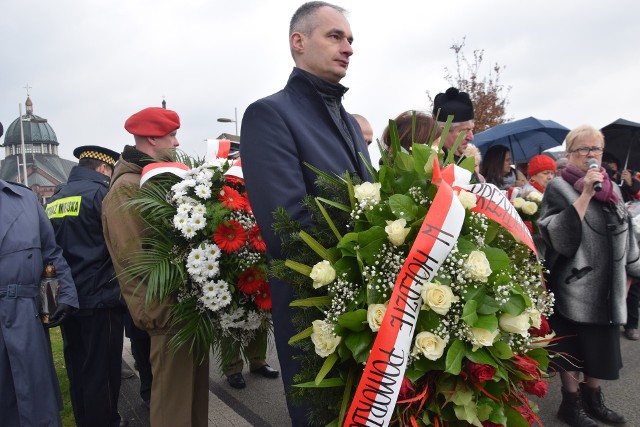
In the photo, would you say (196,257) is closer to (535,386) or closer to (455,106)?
(535,386)

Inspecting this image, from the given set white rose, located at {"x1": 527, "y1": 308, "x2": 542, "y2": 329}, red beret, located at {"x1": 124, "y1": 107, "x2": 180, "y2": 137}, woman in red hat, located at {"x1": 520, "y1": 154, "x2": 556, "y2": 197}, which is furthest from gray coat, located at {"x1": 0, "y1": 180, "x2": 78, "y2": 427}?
woman in red hat, located at {"x1": 520, "y1": 154, "x2": 556, "y2": 197}

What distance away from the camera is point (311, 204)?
1.84 metres

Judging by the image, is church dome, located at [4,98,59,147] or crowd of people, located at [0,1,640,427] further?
church dome, located at [4,98,59,147]

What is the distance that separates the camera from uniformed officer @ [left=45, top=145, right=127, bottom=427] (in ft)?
12.3

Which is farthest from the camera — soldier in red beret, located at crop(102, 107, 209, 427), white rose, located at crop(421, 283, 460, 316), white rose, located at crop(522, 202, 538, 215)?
white rose, located at crop(522, 202, 538, 215)

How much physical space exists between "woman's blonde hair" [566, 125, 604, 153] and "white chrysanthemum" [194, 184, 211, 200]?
111 inches

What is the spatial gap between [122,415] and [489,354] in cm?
378

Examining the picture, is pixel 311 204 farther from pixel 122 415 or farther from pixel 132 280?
pixel 122 415

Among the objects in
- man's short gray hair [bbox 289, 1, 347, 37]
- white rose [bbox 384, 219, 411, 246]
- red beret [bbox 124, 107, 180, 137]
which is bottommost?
white rose [bbox 384, 219, 411, 246]

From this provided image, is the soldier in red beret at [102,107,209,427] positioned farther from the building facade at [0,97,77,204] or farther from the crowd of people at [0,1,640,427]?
the building facade at [0,97,77,204]

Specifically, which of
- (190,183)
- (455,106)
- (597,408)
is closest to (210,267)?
(190,183)

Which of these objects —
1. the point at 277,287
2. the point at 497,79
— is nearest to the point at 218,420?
the point at 277,287

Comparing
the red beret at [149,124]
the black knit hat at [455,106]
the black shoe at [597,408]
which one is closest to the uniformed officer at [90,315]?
the red beret at [149,124]

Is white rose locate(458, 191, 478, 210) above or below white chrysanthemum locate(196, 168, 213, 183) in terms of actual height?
above
